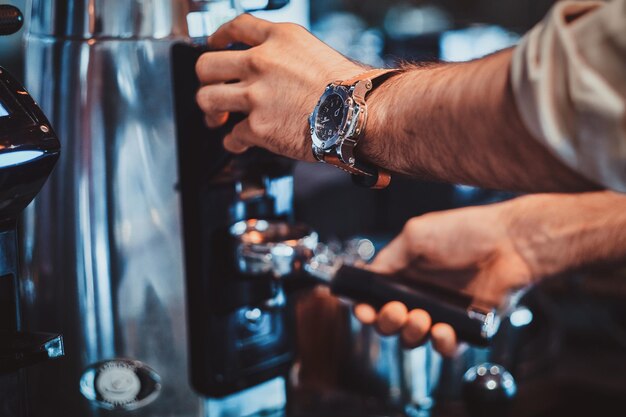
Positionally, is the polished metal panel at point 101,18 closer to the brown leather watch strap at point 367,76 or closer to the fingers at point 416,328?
the brown leather watch strap at point 367,76

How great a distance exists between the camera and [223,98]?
61cm

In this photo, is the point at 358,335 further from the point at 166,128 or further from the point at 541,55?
the point at 541,55

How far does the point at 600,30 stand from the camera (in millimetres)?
368

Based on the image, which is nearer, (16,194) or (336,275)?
(16,194)

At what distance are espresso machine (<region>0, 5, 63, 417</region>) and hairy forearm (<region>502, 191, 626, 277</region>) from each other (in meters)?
0.64

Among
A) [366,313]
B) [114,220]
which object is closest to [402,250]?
[366,313]

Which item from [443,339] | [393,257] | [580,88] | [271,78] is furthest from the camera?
[393,257]

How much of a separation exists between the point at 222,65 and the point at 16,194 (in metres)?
0.22

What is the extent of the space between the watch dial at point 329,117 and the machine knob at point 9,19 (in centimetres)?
21

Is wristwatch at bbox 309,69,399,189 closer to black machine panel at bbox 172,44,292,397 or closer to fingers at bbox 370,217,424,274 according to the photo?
black machine panel at bbox 172,44,292,397

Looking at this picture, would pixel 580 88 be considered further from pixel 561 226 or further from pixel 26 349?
pixel 561 226

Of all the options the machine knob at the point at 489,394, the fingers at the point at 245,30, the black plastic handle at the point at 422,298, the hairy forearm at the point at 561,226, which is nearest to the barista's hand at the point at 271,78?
the fingers at the point at 245,30

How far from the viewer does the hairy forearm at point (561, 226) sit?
0.91 m

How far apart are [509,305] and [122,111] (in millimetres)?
431
